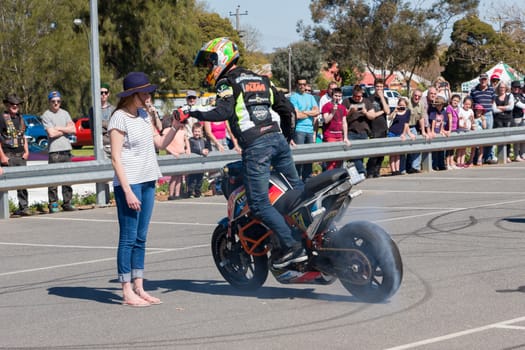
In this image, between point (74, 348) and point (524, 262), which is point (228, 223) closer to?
point (74, 348)

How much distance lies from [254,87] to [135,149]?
3.55ft

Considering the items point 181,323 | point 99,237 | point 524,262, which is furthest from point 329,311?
point 99,237

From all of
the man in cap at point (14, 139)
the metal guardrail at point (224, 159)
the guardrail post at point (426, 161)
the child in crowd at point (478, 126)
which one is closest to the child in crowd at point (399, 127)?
the metal guardrail at point (224, 159)

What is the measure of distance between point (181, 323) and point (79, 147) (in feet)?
129

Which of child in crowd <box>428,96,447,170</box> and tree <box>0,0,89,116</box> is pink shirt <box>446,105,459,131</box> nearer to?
child in crowd <box>428,96,447,170</box>

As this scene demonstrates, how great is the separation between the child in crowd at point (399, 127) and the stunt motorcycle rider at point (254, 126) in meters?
12.6

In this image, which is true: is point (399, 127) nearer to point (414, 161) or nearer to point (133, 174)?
point (414, 161)

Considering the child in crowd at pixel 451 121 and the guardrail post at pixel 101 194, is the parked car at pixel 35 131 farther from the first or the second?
the guardrail post at pixel 101 194

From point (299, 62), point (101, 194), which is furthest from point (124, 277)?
point (299, 62)

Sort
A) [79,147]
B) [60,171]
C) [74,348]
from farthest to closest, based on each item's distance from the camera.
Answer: [79,147] → [60,171] → [74,348]

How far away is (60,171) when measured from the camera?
51.3 ft

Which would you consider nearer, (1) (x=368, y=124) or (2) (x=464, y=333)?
(2) (x=464, y=333)

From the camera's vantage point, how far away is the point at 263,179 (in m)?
8.23

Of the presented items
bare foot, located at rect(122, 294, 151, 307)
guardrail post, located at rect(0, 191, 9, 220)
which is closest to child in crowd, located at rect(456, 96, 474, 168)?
guardrail post, located at rect(0, 191, 9, 220)
